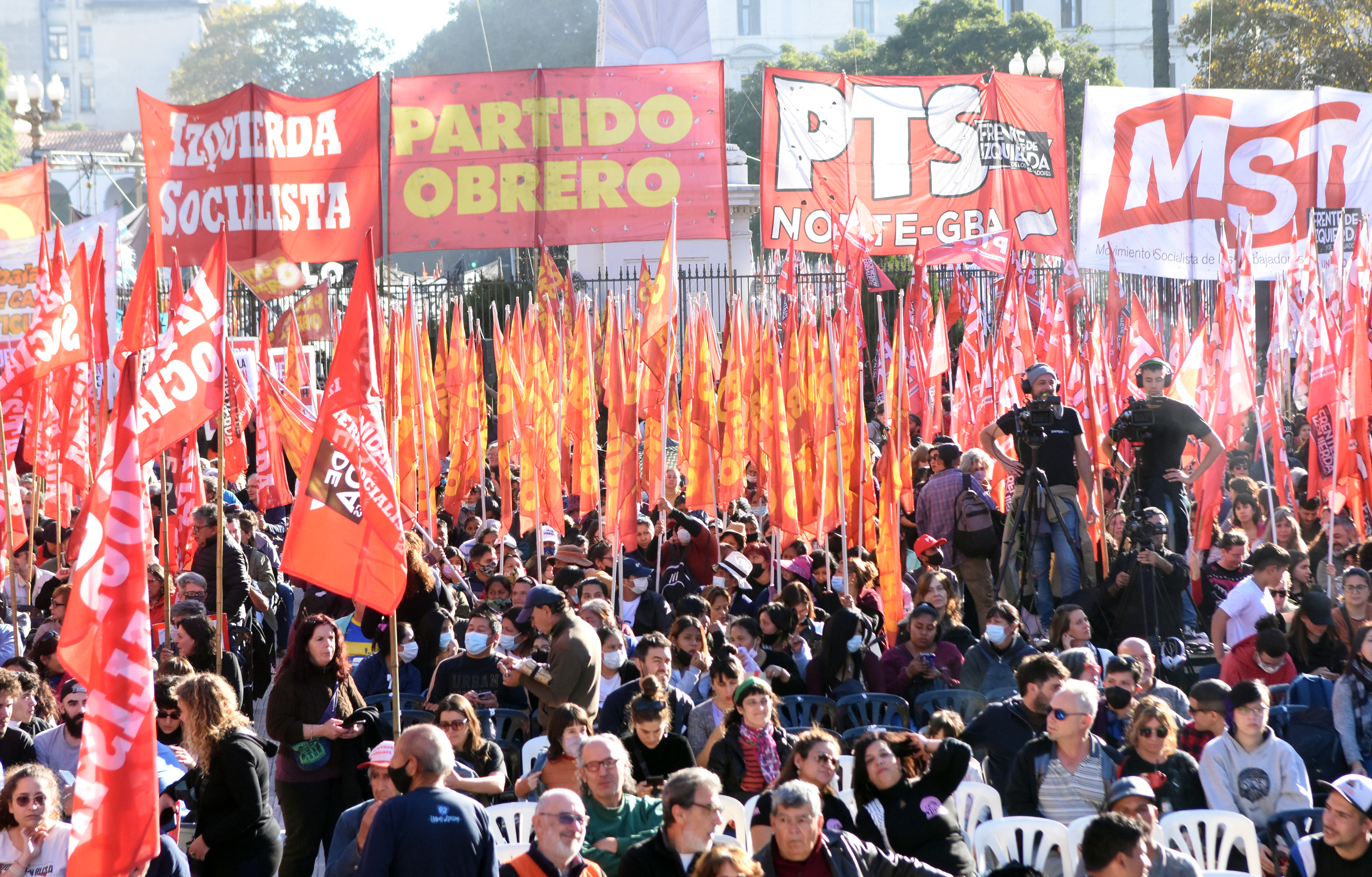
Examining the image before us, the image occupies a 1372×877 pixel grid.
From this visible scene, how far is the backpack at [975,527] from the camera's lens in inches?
456

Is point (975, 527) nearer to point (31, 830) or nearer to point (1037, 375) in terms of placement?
point (1037, 375)

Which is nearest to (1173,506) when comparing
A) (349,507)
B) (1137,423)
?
(1137,423)

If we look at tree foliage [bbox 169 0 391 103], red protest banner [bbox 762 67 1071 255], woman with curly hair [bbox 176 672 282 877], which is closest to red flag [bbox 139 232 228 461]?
woman with curly hair [bbox 176 672 282 877]

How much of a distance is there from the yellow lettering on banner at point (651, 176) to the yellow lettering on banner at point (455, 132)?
1.83 metres

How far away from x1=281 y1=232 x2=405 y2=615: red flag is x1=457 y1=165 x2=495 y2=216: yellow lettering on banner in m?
10.3

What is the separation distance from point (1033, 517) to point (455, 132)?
9465 mm

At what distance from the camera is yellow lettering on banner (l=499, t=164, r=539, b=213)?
17.7 meters

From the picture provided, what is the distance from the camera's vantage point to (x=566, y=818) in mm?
5555

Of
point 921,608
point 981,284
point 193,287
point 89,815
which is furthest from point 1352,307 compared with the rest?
point 981,284

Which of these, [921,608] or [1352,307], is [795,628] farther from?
[1352,307]

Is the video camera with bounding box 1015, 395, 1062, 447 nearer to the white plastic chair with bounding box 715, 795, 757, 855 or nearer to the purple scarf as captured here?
the purple scarf

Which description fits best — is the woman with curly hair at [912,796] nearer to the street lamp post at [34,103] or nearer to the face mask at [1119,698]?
the face mask at [1119,698]

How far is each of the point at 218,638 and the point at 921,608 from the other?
13.4 feet

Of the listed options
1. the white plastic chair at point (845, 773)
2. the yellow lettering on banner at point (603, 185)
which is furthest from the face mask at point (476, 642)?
the yellow lettering on banner at point (603, 185)
